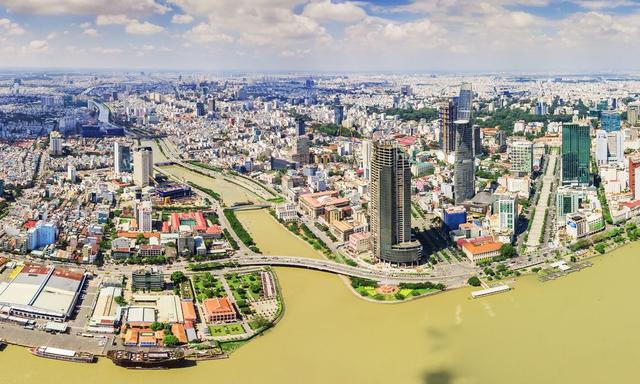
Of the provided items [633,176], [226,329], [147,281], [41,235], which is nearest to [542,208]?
[633,176]

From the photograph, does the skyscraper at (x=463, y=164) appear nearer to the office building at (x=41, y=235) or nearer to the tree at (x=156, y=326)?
the tree at (x=156, y=326)

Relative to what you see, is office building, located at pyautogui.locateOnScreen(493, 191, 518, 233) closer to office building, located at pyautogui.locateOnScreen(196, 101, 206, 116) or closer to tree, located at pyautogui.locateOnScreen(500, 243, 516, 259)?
tree, located at pyautogui.locateOnScreen(500, 243, 516, 259)

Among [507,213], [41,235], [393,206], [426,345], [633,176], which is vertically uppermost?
[633,176]

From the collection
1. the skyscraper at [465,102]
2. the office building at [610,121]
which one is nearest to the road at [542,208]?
the skyscraper at [465,102]

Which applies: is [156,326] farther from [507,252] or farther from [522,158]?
[522,158]

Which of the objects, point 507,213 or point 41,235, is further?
point 507,213

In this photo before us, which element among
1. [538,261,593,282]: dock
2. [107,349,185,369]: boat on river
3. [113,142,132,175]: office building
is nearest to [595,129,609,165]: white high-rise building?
[538,261,593,282]: dock

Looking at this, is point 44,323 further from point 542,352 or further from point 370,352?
point 542,352
